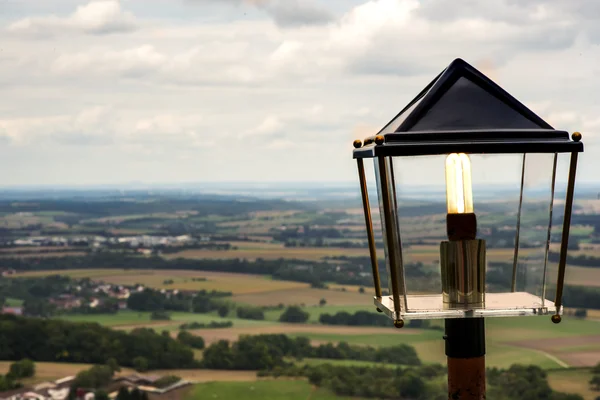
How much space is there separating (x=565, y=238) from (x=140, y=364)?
196ft

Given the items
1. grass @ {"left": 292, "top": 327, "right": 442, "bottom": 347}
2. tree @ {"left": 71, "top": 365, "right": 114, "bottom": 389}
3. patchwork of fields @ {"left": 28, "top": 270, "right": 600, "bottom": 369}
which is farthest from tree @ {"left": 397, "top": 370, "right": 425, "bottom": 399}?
tree @ {"left": 71, "top": 365, "right": 114, "bottom": 389}

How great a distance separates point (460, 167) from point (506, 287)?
19.8 inches

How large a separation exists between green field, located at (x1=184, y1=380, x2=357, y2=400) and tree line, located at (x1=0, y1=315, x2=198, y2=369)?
487 cm

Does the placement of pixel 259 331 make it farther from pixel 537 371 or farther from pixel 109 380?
pixel 537 371

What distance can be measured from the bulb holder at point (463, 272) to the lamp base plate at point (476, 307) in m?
0.02

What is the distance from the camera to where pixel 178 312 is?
6688 centimetres

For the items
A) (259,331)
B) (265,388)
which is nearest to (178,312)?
(259,331)

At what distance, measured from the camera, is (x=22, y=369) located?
5503cm

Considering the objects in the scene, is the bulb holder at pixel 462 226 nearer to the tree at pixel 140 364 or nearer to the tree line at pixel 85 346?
the tree line at pixel 85 346

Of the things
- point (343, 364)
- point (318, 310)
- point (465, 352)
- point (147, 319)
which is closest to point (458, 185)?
point (465, 352)

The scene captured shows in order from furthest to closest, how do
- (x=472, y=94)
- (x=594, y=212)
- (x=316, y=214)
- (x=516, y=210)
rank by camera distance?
(x=316, y=214) → (x=594, y=212) → (x=516, y=210) → (x=472, y=94)

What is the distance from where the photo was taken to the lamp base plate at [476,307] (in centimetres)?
273

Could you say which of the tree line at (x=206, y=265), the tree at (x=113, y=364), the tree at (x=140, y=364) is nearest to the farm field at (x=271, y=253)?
the tree line at (x=206, y=265)

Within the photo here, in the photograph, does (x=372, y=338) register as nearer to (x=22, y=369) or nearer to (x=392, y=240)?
(x=22, y=369)
